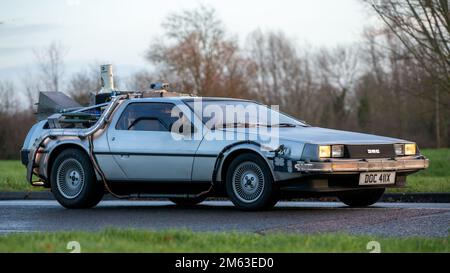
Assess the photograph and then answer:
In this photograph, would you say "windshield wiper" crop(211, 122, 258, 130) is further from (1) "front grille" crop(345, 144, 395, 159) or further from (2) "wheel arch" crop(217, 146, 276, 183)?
(1) "front grille" crop(345, 144, 395, 159)

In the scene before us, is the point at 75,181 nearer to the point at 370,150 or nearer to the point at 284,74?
the point at 370,150

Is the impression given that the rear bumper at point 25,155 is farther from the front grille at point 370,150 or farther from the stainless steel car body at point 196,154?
the front grille at point 370,150

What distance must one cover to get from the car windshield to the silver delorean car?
0.06ft

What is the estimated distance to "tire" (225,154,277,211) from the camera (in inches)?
408

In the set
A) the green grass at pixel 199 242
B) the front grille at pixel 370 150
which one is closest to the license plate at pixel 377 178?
the front grille at pixel 370 150

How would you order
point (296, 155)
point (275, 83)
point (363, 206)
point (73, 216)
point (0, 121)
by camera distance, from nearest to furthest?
point (296, 155) → point (73, 216) → point (363, 206) → point (0, 121) → point (275, 83)

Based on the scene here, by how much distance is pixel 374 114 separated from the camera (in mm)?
66875

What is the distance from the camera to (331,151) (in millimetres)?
10180

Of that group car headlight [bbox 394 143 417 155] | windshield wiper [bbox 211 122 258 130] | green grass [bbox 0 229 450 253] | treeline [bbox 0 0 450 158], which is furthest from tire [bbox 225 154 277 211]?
treeline [bbox 0 0 450 158]

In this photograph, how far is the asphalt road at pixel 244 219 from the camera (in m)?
8.67
